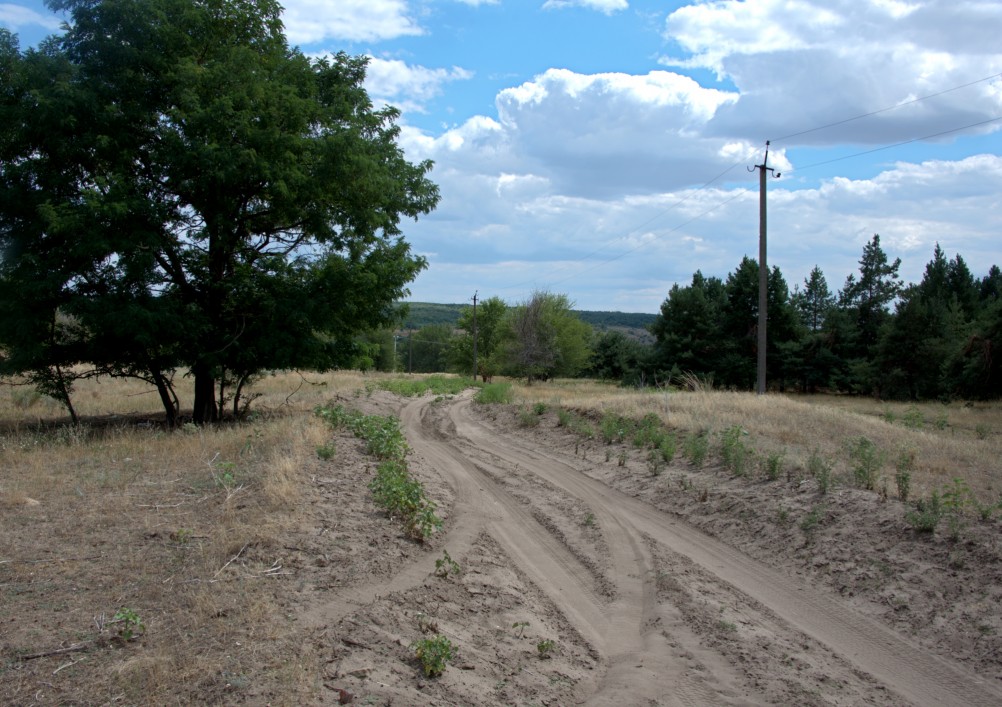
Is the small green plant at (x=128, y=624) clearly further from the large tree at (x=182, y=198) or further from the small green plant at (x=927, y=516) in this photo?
the large tree at (x=182, y=198)

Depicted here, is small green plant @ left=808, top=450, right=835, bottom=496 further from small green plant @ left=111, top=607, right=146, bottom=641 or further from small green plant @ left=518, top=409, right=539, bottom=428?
small green plant @ left=518, top=409, right=539, bottom=428

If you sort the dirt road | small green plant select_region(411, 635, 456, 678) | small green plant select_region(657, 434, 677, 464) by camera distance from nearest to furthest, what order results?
small green plant select_region(411, 635, 456, 678)
the dirt road
small green plant select_region(657, 434, 677, 464)

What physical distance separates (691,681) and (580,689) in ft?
2.95

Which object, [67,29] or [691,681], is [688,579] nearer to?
[691,681]

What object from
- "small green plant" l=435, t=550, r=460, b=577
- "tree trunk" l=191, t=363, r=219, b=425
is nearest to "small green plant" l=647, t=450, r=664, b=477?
"small green plant" l=435, t=550, r=460, b=577

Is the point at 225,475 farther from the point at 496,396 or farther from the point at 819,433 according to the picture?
the point at 496,396

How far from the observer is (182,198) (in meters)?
16.6

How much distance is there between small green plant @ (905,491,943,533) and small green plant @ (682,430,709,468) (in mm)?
4405

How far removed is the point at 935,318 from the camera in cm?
5606

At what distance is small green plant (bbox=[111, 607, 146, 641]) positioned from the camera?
4684mm

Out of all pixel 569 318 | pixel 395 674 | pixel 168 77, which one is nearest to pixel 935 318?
pixel 569 318

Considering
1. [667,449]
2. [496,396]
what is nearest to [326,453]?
[667,449]

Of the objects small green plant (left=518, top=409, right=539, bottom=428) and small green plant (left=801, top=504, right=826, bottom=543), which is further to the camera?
small green plant (left=518, top=409, right=539, bottom=428)

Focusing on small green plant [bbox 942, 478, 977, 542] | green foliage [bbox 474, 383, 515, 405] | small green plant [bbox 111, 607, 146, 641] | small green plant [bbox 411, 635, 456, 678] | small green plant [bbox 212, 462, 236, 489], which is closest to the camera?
small green plant [bbox 111, 607, 146, 641]
